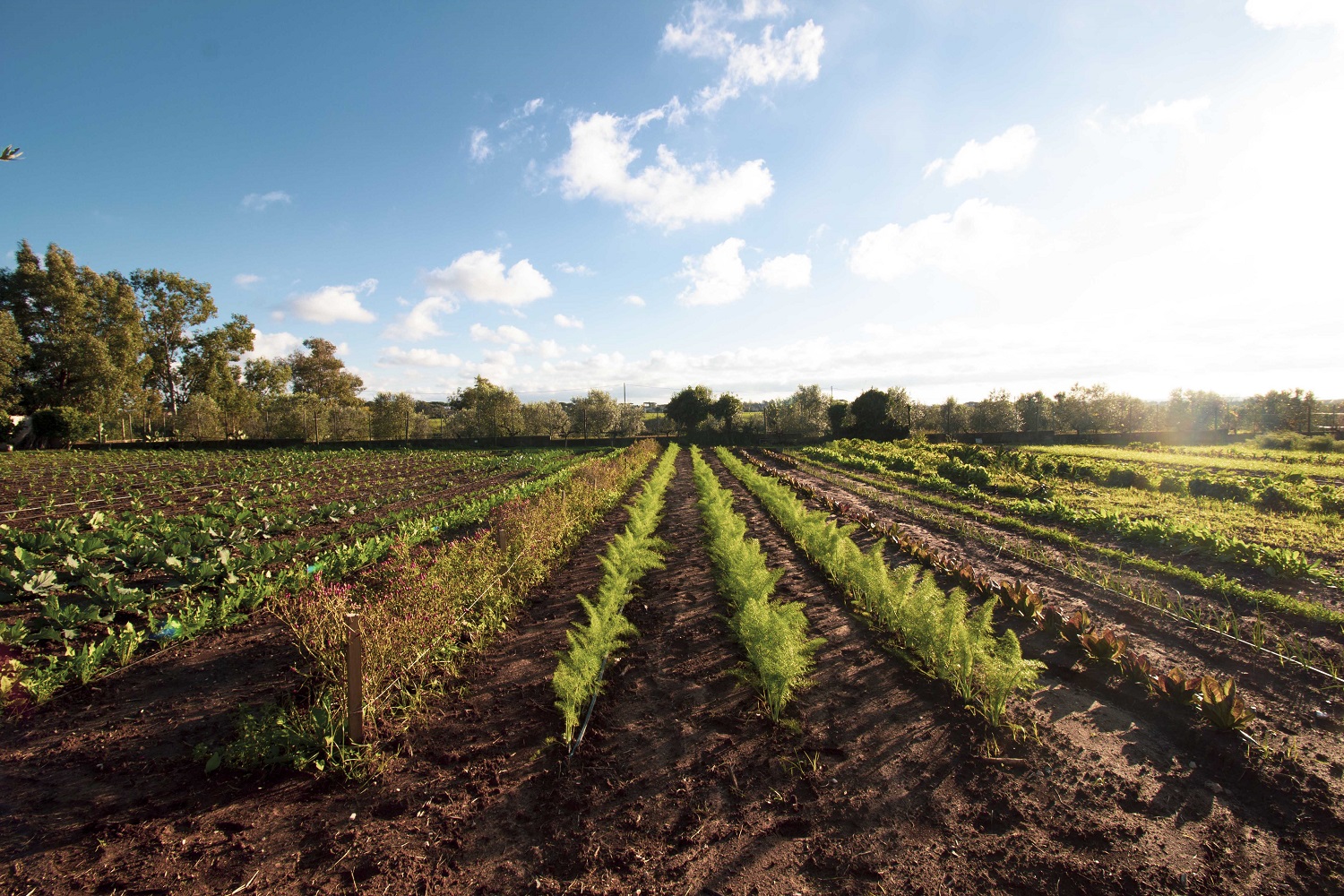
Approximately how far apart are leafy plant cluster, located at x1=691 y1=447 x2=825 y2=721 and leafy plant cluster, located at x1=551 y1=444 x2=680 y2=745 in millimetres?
1274

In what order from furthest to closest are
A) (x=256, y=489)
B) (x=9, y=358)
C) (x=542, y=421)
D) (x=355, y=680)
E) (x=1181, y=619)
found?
(x=542, y=421) < (x=9, y=358) < (x=256, y=489) < (x=1181, y=619) < (x=355, y=680)

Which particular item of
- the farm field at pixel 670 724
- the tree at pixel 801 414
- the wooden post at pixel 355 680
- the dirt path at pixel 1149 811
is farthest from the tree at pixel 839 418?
the wooden post at pixel 355 680

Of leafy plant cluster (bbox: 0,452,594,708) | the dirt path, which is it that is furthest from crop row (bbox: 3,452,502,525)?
the dirt path

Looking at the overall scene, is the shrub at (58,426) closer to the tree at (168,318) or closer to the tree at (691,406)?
the tree at (168,318)

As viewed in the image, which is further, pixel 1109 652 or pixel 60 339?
pixel 60 339

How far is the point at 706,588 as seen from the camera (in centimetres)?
771

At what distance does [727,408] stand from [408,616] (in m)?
51.2

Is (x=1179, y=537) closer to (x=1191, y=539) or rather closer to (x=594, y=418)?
(x=1191, y=539)

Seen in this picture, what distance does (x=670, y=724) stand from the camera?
4.32 m

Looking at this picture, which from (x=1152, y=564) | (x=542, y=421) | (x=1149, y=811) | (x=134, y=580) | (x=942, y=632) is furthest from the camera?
(x=542, y=421)

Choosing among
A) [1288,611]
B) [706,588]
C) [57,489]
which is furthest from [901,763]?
[57,489]

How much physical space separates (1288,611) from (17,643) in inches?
569

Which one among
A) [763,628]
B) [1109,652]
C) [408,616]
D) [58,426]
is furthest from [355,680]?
[58,426]

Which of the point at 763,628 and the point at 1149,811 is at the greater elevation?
the point at 763,628
